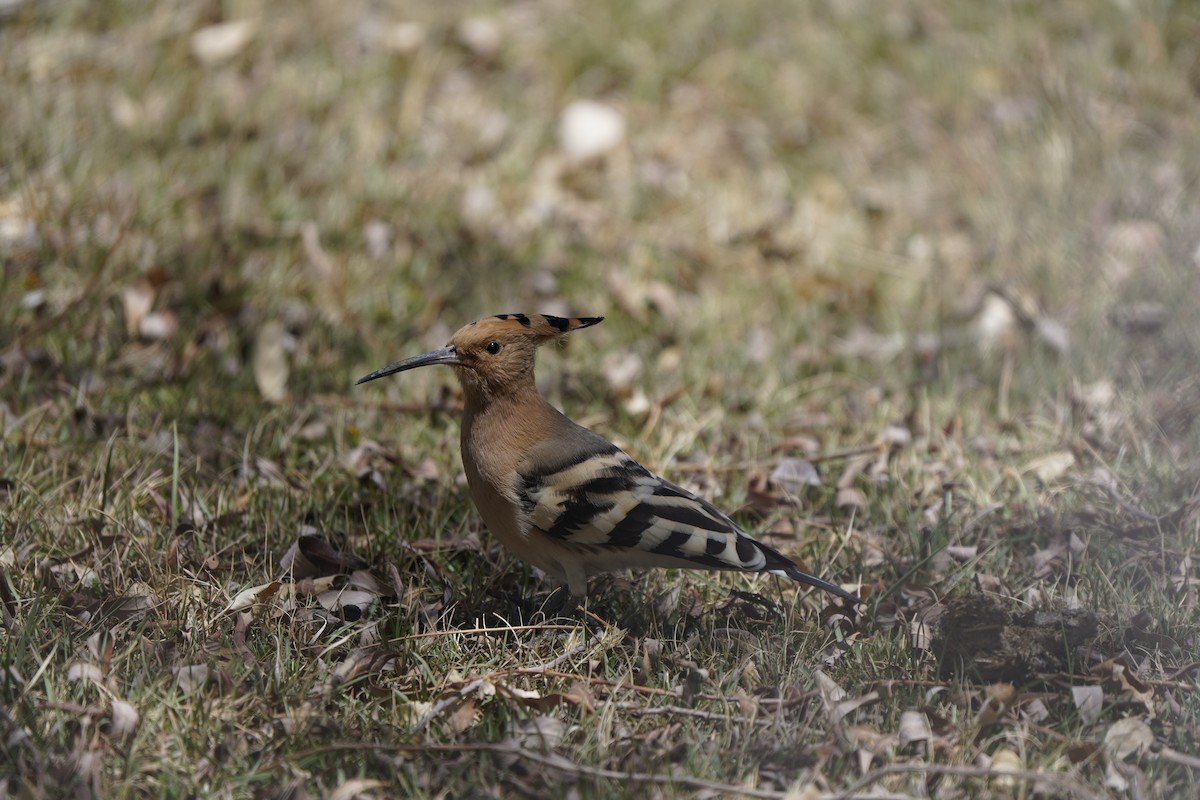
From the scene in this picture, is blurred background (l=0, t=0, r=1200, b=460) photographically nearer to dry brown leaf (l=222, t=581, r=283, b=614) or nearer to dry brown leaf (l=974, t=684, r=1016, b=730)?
dry brown leaf (l=222, t=581, r=283, b=614)

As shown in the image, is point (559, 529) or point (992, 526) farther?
point (992, 526)

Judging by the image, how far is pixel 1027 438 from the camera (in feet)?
16.2

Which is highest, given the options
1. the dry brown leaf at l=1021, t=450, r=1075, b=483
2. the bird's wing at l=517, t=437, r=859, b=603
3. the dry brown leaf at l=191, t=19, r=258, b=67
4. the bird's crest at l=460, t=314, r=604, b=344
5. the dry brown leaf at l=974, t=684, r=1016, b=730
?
the dry brown leaf at l=191, t=19, r=258, b=67

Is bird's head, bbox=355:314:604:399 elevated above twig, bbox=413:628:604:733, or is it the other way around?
bird's head, bbox=355:314:604:399

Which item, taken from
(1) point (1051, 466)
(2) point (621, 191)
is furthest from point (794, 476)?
(2) point (621, 191)

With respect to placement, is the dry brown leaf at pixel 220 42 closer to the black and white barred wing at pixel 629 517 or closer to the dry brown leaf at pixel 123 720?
the black and white barred wing at pixel 629 517

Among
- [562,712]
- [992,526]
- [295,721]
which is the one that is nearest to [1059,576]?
[992,526]

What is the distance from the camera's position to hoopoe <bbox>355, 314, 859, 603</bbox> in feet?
11.4

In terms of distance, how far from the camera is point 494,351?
3.76 meters

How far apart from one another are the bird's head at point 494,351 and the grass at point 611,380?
590mm

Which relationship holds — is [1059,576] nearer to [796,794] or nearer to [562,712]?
[796,794]

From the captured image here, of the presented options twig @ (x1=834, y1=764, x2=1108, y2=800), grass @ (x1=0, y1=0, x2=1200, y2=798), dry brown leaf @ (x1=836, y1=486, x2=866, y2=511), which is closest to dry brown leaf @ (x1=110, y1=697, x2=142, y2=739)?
grass @ (x1=0, y1=0, x2=1200, y2=798)

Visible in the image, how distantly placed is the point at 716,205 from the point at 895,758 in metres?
4.03

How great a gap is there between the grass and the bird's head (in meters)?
0.59
